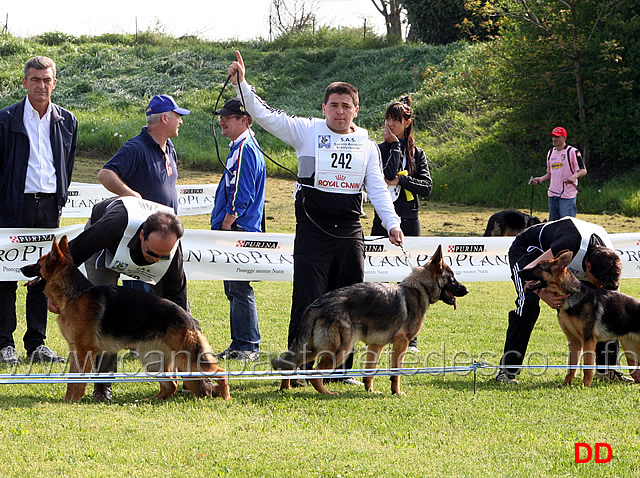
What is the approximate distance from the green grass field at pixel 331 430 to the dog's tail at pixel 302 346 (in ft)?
0.79

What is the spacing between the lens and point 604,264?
5910mm

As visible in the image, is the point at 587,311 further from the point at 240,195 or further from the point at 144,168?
the point at 144,168

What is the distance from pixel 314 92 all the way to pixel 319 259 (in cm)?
2647

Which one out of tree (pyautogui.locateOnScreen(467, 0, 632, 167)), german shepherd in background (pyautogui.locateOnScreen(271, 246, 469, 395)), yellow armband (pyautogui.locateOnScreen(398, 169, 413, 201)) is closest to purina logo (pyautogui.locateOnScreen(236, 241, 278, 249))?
yellow armband (pyautogui.locateOnScreen(398, 169, 413, 201))

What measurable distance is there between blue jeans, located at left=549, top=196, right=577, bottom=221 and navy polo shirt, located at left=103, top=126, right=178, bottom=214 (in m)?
10.1

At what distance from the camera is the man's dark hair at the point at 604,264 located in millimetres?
5895

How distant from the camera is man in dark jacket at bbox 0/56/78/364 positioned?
20.7 ft

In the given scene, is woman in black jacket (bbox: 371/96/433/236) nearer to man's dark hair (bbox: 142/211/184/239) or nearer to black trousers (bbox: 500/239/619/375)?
black trousers (bbox: 500/239/619/375)

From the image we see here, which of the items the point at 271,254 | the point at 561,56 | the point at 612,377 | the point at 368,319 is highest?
the point at 561,56

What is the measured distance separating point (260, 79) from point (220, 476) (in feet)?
99.6

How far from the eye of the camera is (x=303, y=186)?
5586 mm

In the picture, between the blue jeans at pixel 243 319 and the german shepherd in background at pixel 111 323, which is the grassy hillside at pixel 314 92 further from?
the german shepherd in background at pixel 111 323

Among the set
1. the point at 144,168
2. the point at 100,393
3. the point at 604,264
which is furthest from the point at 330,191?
the point at 604,264

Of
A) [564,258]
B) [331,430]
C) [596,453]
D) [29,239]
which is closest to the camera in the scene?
[596,453]
